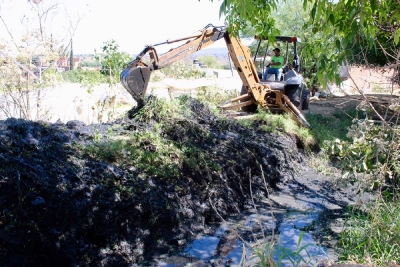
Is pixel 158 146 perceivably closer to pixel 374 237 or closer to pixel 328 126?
pixel 374 237

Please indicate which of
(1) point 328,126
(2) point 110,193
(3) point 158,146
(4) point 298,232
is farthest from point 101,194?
(1) point 328,126

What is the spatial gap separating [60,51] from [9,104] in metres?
1.99

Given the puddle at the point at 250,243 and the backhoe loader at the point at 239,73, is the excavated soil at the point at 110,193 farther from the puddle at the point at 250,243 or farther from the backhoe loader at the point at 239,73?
the backhoe loader at the point at 239,73

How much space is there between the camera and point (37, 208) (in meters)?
Result: 5.28

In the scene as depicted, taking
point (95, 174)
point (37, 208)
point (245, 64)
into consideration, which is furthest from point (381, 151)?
point (245, 64)

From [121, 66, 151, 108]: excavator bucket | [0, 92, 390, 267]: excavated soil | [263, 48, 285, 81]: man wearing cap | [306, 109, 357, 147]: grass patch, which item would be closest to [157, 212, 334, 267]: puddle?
[0, 92, 390, 267]: excavated soil

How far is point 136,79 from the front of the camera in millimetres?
7578

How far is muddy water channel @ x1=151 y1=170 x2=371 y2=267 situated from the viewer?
18.1 ft

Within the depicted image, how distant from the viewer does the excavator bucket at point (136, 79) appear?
750cm

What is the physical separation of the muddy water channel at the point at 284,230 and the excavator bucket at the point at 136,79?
8.91ft

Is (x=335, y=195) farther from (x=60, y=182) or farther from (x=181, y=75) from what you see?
(x=181, y=75)

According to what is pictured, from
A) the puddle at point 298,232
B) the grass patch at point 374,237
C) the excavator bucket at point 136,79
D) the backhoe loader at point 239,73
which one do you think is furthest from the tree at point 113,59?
the grass patch at point 374,237

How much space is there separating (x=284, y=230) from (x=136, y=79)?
354 centimetres

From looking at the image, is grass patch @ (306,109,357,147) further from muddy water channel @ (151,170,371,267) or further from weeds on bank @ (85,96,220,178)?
weeds on bank @ (85,96,220,178)
